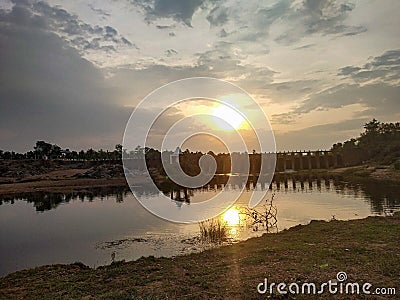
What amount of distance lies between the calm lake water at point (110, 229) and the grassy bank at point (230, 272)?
332 cm

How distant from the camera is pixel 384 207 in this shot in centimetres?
2545

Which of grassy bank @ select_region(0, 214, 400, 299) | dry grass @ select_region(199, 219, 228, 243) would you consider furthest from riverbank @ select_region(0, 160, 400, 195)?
grassy bank @ select_region(0, 214, 400, 299)

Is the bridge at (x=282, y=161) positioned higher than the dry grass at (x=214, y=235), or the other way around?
the bridge at (x=282, y=161)

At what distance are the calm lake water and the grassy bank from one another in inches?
131

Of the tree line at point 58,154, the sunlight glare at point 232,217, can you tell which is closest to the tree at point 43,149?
the tree line at point 58,154

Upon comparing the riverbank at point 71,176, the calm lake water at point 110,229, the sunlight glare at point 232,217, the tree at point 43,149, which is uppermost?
the tree at point 43,149

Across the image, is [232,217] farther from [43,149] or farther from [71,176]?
[43,149]

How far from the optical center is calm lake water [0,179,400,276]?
1569 cm

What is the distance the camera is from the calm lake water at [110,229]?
→ 1569cm

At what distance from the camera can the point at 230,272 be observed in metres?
9.31

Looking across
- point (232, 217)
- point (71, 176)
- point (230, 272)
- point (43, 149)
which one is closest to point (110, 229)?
point (232, 217)

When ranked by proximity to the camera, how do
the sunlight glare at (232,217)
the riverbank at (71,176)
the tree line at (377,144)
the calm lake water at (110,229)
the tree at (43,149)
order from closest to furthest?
the calm lake water at (110,229) → the sunlight glare at (232,217) → the riverbank at (71,176) → the tree line at (377,144) → the tree at (43,149)

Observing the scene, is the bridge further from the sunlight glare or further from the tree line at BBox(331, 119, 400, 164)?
the sunlight glare

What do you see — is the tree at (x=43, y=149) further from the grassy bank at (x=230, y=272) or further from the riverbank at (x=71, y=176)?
the grassy bank at (x=230, y=272)
